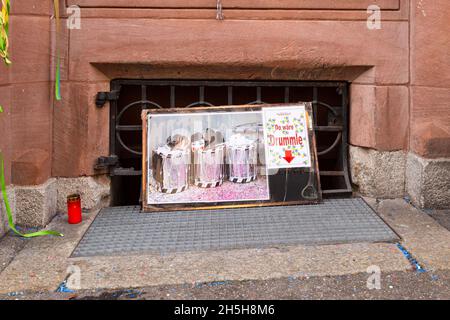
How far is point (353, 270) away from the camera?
8.37 ft

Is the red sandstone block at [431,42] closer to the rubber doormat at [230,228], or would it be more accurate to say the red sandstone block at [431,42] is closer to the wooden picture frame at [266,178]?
the wooden picture frame at [266,178]

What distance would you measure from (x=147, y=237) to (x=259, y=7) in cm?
192

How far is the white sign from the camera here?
3717 mm

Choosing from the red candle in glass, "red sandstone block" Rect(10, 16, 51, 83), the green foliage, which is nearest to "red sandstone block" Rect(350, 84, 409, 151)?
the red candle in glass

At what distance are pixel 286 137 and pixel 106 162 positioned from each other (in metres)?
1.45

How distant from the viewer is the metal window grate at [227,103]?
382 centimetres

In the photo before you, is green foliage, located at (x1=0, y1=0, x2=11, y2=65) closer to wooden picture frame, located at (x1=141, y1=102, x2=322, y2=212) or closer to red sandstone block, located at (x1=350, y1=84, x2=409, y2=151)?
wooden picture frame, located at (x1=141, y1=102, x2=322, y2=212)

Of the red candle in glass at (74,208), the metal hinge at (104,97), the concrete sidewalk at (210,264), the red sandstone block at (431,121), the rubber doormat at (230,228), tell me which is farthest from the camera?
the metal hinge at (104,97)

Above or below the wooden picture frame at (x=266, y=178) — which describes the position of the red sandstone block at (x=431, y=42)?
above

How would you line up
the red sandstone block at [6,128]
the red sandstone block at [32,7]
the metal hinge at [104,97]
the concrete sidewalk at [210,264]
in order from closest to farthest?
the concrete sidewalk at [210,264] < the red sandstone block at [6,128] < the red sandstone block at [32,7] < the metal hinge at [104,97]

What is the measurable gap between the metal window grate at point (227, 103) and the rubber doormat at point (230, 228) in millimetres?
411

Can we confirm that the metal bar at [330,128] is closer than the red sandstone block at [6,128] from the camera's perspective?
No

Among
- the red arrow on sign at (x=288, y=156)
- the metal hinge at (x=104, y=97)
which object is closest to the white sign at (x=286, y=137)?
the red arrow on sign at (x=288, y=156)
